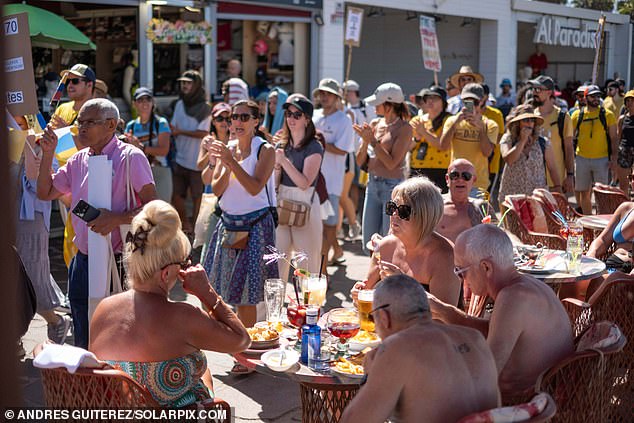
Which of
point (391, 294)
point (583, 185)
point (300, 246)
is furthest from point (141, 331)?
point (583, 185)

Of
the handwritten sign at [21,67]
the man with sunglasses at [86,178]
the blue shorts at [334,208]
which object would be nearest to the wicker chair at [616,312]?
the man with sunglasses at [86,178]

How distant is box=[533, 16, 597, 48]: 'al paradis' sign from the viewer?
22652mm

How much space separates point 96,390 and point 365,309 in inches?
53.0

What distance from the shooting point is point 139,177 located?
4.62 metres

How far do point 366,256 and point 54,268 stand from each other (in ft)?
10.8

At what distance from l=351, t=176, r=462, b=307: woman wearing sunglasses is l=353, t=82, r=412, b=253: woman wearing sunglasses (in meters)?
2.85

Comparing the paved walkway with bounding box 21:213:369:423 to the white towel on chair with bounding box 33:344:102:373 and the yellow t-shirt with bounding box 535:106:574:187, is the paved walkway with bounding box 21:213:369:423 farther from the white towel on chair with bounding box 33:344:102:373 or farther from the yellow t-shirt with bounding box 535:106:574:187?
the yellow t-shirt with bounding box 535:106:574:187

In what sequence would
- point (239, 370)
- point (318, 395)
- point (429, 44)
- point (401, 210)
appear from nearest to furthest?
point (318, 395)
point (401, 210)
point (239, 370)
point (429, 44)

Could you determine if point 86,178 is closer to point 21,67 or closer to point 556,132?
point 21,67

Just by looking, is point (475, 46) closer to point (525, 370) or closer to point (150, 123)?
point (150, 123)

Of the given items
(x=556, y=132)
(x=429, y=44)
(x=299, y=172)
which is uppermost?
(x=429, y=44)

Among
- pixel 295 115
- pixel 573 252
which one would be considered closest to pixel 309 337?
pixel 573 252

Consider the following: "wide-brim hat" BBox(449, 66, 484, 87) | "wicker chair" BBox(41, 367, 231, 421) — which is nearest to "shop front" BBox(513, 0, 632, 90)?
"wide-brim hat" BBox(449, 66, 484, 87)

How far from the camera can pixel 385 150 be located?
7.13 m
